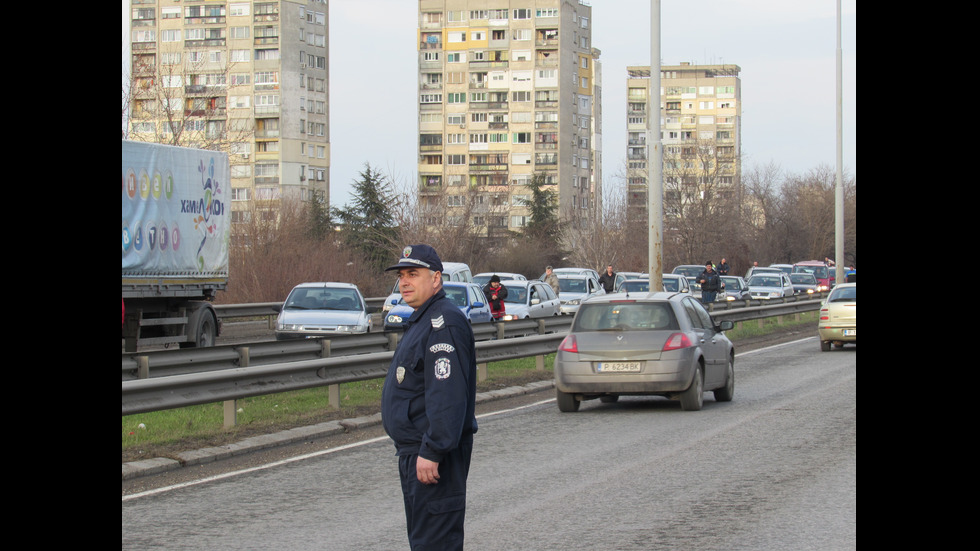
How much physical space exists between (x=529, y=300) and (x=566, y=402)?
15936 mm

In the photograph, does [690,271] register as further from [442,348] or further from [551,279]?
[442,348]

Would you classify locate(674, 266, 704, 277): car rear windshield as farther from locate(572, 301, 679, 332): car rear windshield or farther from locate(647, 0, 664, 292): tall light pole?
locate(572, 301, 679, 332): car rear windshield

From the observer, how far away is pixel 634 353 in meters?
15.1

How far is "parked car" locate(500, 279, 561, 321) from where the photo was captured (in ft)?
101

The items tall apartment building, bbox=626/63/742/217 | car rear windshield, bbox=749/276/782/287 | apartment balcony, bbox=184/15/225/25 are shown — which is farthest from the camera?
tall apartment building, bbox=626/63/742/217

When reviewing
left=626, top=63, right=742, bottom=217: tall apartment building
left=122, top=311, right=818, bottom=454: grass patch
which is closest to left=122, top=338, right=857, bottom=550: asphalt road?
left=122, top=311, right=818, bottom=454: grass patch

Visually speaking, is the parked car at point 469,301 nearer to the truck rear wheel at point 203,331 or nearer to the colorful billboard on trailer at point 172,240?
the truck rear wheel at point 203,331

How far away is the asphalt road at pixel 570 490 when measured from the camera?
7.80m

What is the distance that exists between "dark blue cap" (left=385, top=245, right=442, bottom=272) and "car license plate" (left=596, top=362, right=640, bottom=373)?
31.8 ft

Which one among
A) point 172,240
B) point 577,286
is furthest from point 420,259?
point 577,286

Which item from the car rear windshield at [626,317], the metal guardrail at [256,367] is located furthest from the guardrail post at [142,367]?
the car rear windshield at [626,317]
